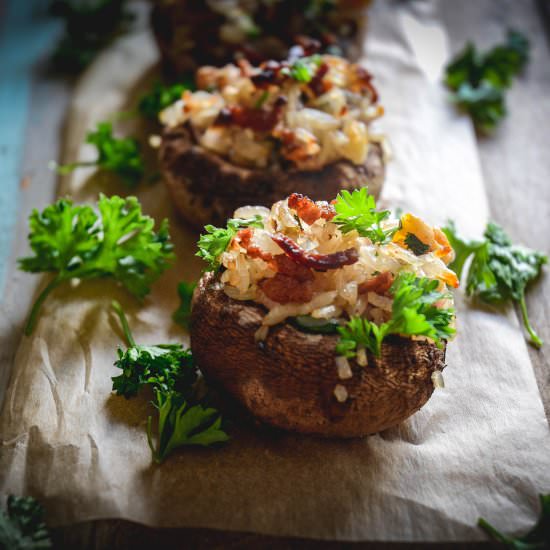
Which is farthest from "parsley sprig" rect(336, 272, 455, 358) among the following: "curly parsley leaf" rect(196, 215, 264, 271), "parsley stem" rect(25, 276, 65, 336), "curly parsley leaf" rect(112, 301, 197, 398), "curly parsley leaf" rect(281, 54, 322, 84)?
"parsley stem" rect(25, 276, 65, 336)

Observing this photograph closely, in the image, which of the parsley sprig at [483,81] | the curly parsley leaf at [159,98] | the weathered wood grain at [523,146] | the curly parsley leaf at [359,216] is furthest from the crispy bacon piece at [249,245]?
the parsley sprig at [483,81]

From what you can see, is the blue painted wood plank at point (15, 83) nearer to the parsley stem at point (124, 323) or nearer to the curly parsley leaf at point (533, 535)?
the parsley stem at point (124, 323)

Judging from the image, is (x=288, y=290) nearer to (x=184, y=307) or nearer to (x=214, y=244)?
(x=214, y=244)

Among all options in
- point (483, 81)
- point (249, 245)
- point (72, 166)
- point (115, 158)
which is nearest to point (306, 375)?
point (249, 245)

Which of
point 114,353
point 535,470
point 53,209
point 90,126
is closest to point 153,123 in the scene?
point 90,126

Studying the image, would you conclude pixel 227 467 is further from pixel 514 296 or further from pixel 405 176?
pixel 405 176

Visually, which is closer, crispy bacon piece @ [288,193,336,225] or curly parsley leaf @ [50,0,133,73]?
crispy bacon piece @ [288,193,336,225]

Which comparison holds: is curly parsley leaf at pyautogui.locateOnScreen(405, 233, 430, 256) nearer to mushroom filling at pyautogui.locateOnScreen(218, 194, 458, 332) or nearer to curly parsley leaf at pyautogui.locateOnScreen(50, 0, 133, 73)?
mushroom filling at pyautogui.locateOnScreen(218, 194, 458, 332)
